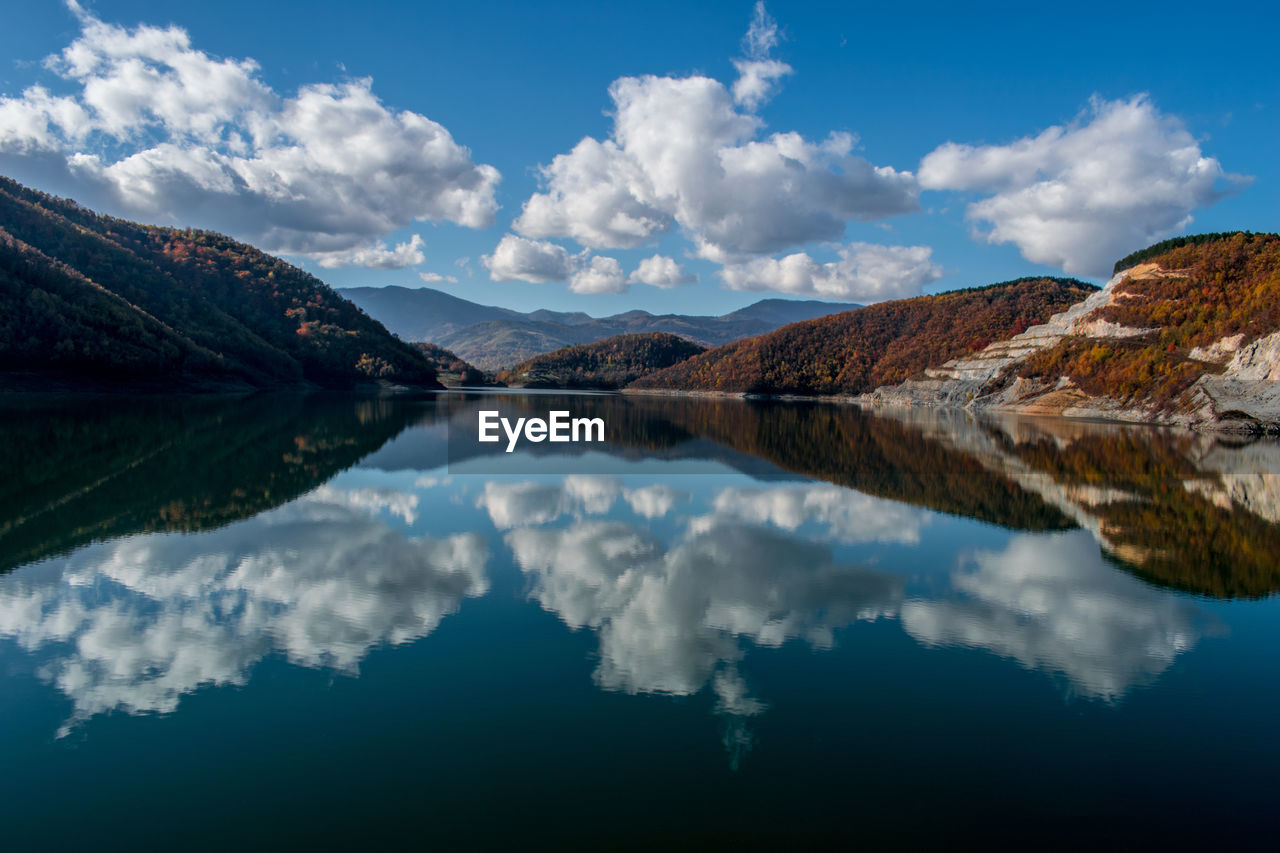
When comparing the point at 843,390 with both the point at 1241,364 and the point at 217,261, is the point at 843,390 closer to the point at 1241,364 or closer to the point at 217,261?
the point at 1241,364

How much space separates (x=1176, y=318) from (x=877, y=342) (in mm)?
90695

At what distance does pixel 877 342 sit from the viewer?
168000 millimetres

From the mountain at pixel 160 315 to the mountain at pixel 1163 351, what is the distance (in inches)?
4136

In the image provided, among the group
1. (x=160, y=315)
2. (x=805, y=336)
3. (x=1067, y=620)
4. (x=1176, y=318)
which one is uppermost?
(x=805, y=336)

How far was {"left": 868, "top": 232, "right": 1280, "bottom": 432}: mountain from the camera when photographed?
57031 mm

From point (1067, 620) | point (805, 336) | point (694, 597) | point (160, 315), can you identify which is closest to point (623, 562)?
point (694, 597)

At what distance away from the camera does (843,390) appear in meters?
153

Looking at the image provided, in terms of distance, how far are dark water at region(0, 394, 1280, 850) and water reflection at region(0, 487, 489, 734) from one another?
0.21ft

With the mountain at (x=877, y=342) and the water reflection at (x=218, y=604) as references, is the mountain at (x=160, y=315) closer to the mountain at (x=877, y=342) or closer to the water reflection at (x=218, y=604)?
the water reflection at (x=218, y=604)

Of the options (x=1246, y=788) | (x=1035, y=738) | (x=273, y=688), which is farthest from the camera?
(x=273, y=688)

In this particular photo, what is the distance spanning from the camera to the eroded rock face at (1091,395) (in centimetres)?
5441

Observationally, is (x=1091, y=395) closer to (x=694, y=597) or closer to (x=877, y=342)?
(x=694, y=597)

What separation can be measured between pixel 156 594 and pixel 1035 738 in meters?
12.4

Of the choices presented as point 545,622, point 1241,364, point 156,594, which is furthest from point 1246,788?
point 1241,364
